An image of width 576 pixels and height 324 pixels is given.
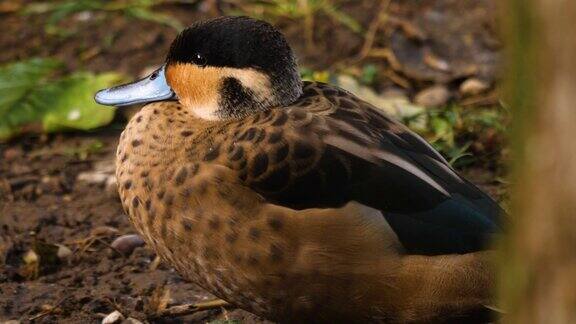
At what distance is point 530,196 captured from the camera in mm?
2242

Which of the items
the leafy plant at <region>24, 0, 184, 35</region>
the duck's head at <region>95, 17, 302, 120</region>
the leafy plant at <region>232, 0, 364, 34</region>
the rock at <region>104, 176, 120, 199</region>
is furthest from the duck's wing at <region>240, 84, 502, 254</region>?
the leafy plant at <region>24, 0, 184, 35</region>

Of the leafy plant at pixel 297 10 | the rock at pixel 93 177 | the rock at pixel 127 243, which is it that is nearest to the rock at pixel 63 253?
the rock at pixel 127 243

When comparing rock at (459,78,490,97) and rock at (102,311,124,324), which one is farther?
→ rock at (459,78,490,97)

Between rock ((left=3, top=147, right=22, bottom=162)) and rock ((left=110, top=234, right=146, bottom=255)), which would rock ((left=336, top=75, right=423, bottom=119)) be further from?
rock ((left=3, top=147, right=22, bottom=162))

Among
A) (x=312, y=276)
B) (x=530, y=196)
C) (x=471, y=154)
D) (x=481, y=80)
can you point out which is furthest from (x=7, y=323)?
(x=481, y=80)

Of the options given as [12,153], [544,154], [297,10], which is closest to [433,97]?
[297,10]

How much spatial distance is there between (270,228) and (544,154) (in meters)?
1.59

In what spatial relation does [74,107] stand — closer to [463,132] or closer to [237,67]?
[463,132]

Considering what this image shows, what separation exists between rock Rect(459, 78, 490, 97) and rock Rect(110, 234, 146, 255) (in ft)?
6.88

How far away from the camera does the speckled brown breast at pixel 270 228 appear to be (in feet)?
12.0

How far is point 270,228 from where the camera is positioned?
12.1ft

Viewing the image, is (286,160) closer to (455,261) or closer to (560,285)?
(455,261)

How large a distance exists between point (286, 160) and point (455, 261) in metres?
0.62

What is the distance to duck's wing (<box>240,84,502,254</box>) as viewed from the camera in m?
3.69
